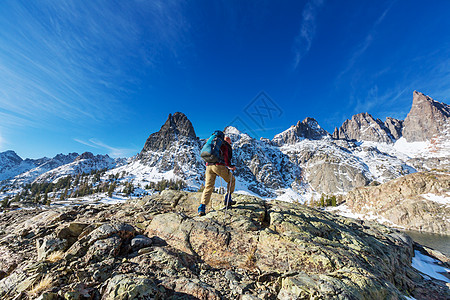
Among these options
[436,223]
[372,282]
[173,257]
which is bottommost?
[173,257]

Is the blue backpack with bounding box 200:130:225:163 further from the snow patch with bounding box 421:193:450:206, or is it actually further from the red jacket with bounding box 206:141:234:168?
the snow patch with bounding box 421:193:450:206

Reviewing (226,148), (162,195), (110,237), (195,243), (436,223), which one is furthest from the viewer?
(436,223)

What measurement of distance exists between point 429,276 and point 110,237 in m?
22.4

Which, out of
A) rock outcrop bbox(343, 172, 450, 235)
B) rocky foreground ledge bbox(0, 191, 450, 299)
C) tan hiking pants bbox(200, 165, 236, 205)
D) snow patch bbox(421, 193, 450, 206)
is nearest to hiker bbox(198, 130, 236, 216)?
tan hiking pants bbox(200, 165, 236, 205)

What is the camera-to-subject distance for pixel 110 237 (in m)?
7.02

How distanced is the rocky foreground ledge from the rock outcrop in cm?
10453

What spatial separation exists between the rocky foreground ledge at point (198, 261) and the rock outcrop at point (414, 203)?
343ft

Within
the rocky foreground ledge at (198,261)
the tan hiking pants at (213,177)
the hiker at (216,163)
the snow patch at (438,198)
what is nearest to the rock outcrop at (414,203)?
the snow patch at (438,198)

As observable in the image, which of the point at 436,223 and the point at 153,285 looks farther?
the point at 436,223

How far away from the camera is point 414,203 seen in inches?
3346

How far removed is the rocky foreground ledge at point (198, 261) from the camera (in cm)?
501

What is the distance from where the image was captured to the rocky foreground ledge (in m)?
5.01

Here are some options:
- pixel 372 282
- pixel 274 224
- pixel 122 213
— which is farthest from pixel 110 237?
pixel 372 282

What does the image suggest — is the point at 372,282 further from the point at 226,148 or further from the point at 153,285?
the point at 226,148
